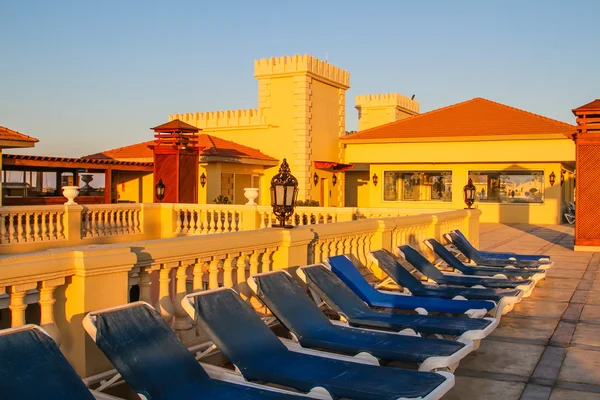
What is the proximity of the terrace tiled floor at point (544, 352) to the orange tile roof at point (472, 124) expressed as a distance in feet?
56.4

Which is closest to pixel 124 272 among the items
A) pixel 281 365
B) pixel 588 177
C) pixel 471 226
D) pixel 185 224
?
pixel 281 365

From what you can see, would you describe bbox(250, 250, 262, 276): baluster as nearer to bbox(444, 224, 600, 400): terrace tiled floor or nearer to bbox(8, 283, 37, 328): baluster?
bbox(444, 224, 600, 400): terrace tiled floor

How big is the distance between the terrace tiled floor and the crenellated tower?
93.1ft

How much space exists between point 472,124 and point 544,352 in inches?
939

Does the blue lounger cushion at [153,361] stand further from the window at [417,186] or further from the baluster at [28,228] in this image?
the window at [417,186]

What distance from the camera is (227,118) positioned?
3142 cm

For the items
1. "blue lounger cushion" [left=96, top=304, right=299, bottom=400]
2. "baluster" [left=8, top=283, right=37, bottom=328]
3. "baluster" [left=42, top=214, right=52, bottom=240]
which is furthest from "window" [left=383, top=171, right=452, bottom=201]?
"baluster" [left=8, top=283, right=37, bottom=328]

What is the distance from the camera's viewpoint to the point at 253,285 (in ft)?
18.1

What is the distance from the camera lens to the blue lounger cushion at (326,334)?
487cm

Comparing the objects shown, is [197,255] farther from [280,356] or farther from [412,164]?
[412,164]

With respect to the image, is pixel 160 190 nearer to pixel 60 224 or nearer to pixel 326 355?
pixel 60 224

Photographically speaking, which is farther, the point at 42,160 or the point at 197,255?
the point at 42,160

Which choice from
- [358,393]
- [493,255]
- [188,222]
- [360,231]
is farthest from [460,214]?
[358,393]

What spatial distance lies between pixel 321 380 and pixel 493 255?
26.8 ft
